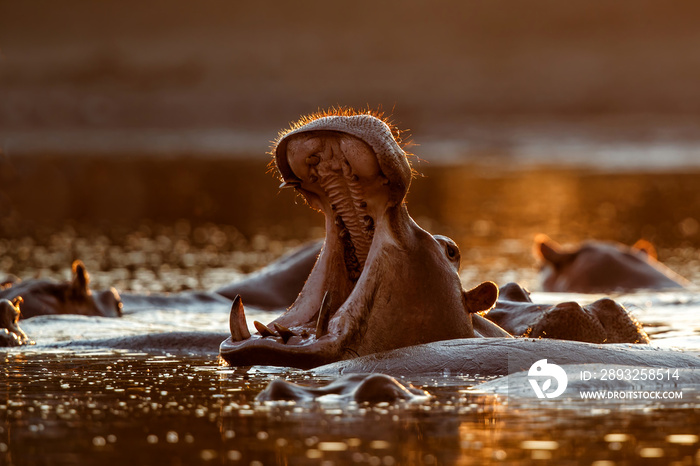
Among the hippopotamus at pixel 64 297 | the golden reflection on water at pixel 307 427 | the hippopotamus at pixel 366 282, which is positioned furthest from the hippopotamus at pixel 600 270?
the golden reflection on water at pixel 307 427

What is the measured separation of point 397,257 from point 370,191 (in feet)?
1.12

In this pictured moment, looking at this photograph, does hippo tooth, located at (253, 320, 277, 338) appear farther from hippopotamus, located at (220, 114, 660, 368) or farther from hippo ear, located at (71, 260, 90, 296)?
hippo ear, located at (71, 260, 90, 296)

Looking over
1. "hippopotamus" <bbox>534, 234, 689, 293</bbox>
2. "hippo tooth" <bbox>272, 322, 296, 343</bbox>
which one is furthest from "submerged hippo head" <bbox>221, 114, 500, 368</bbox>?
"hippopotamus" <bbox>534, 234, 689, 293</bbox>

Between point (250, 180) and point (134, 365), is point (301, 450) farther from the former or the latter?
point (250, 180)

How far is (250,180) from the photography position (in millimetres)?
34438

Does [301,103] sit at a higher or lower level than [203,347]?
higher

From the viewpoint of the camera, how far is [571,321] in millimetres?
7383

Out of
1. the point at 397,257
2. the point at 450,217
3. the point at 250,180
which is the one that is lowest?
the point at 397,257

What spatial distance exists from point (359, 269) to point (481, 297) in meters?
0.63

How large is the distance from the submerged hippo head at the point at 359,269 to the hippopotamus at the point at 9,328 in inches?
78.4

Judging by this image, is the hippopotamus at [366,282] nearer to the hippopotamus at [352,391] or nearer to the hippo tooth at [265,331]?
the hippo tooth at [265,331]

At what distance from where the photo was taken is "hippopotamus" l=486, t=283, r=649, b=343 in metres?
7.37

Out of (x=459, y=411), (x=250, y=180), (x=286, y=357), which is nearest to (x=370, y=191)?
(x=286, y=357)

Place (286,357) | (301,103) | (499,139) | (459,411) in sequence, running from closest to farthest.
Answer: (459,411) → (286,357) → (499,139) → (301,103)
